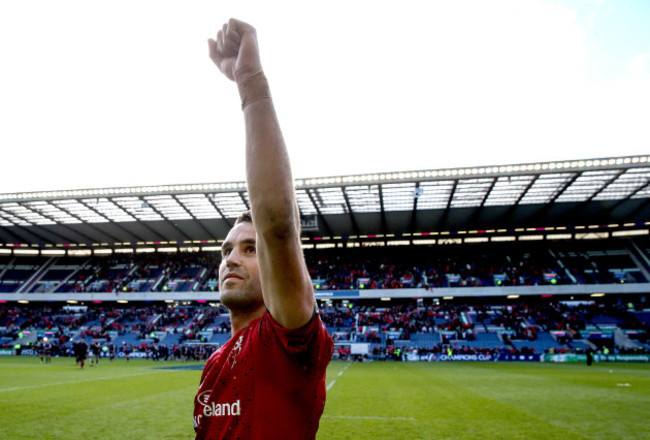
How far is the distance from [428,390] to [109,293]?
4160 cm

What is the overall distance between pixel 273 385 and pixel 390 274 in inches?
1847

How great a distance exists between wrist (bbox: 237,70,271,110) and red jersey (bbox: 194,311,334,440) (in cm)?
76

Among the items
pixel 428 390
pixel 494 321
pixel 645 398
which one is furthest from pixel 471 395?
pixel 494 321

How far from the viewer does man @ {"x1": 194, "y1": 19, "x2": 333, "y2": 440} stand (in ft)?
4.51

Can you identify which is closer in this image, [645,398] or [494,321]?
[645,398]

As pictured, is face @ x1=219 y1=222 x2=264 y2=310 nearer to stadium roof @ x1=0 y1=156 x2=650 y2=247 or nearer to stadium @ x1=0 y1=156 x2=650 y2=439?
stadium @ x1=0 y1=156 x2=650 y2=439

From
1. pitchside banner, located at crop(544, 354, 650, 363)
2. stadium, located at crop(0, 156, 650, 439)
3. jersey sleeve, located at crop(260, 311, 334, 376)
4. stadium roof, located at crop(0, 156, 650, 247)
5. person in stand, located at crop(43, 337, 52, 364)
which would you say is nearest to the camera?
jersey sleeve, located at crop(260, 311, 334, 376)

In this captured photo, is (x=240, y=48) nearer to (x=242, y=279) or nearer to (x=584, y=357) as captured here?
(x=242, y=279)

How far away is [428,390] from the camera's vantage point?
15023 millimetres

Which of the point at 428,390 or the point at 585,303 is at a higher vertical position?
the point at 585,303

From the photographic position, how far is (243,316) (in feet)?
6.86

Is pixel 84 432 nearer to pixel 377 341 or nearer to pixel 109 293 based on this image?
pixel 377 341

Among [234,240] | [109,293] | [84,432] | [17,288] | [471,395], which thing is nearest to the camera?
[234,240]

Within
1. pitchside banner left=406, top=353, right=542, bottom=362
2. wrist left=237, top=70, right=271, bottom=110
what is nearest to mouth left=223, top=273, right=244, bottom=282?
wrist left=237, top=70, right=271, bottom=110
